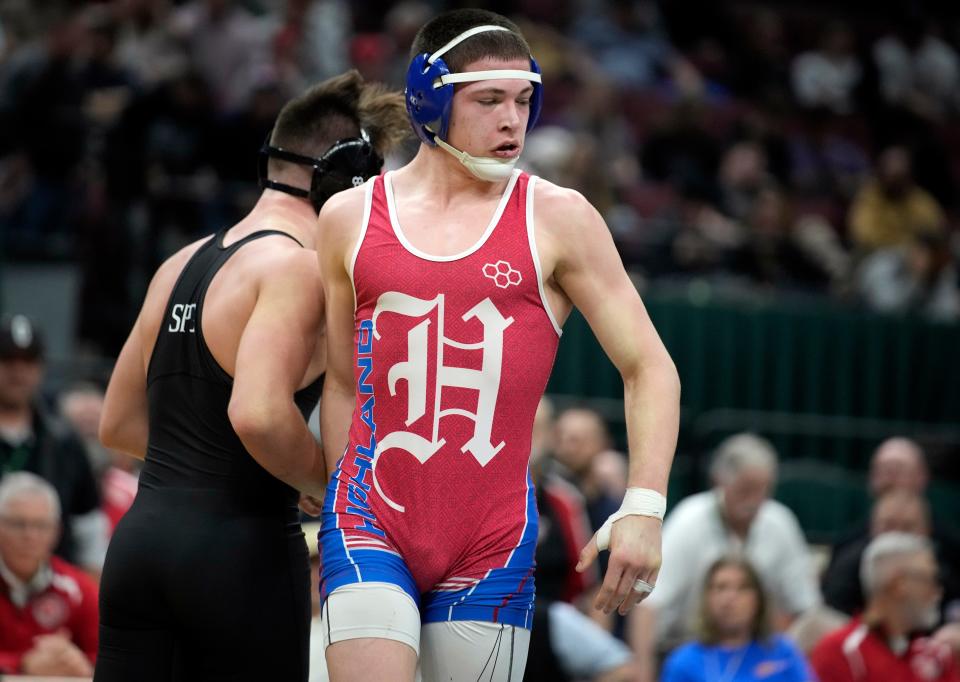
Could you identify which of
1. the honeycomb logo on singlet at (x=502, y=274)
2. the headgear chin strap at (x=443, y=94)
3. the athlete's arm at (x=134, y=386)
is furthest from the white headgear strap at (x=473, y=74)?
the athlete's arm at (x=134, y=386)

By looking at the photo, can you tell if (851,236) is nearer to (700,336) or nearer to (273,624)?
(700,336)

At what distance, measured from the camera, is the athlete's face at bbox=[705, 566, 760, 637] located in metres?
7.01

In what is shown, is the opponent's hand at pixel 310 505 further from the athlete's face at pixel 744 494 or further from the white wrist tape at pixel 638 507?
the athlete's face at pixel 744 494

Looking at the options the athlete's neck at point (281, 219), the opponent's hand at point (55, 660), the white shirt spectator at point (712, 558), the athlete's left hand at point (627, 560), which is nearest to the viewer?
the athlete's left hand at point (627, 560)

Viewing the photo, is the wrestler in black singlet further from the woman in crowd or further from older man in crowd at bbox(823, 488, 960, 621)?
older man in crowd at bbox(823, 488, 960, 621)

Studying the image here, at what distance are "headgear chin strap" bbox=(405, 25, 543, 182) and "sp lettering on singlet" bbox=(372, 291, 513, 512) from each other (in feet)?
1.08

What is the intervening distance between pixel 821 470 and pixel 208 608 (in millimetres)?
8153

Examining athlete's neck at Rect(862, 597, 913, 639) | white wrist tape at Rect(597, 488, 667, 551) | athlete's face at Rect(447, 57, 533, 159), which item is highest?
athlete's face at Rect(447, 57, 533, 159)

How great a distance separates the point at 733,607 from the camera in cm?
701

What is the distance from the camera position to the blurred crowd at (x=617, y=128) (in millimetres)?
10766

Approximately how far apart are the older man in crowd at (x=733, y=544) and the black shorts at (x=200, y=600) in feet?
14.7

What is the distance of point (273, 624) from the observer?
3.85 meters

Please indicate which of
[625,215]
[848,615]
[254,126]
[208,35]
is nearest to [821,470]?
[625,215]

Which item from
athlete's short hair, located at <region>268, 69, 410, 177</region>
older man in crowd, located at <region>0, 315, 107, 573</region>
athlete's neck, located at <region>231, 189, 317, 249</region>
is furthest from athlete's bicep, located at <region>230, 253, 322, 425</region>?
older man in crowd, located at <region>0, 315, 107, 573</region>
